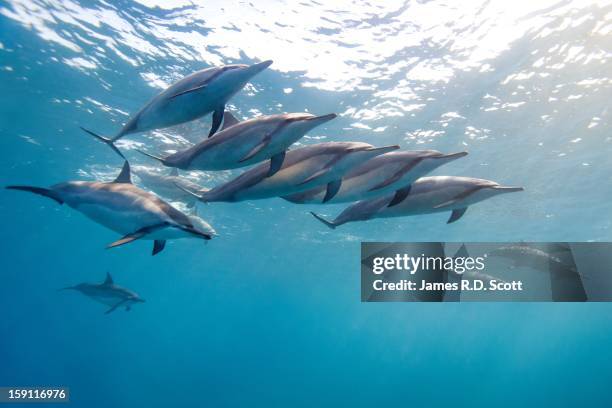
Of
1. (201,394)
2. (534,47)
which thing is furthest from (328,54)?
(201,394)

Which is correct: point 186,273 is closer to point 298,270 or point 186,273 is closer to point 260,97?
point 298,270

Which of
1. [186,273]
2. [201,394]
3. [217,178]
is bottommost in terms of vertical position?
[201,394]

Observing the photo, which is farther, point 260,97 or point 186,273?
point 186,273

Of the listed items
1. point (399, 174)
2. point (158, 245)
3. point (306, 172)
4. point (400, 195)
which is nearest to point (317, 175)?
point (306, 172)

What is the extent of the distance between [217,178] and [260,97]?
940 centimetres

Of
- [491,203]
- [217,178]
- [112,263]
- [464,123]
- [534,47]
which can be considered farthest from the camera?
[112,263]

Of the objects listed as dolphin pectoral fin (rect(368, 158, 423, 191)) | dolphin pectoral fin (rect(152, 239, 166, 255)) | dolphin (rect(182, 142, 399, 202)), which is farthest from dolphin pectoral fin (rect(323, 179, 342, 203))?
dolphin pectoral fin (rect(152, 239, 166, 255))

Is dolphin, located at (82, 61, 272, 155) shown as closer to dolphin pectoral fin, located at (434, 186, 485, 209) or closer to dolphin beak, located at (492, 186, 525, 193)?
dolphin pectoral fin, located at (434, 186, 485, 209)

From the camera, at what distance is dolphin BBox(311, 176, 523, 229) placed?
3.66 meters

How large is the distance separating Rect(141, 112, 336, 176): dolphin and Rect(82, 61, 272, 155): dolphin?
0.26 metres

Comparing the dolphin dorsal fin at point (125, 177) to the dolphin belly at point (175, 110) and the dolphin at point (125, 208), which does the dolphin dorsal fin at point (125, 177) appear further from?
the dolphin belly at point (175, 110)

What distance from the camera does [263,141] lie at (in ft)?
10.3

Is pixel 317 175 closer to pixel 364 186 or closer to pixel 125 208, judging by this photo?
pixel 364 186

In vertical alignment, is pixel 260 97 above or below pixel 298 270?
above
